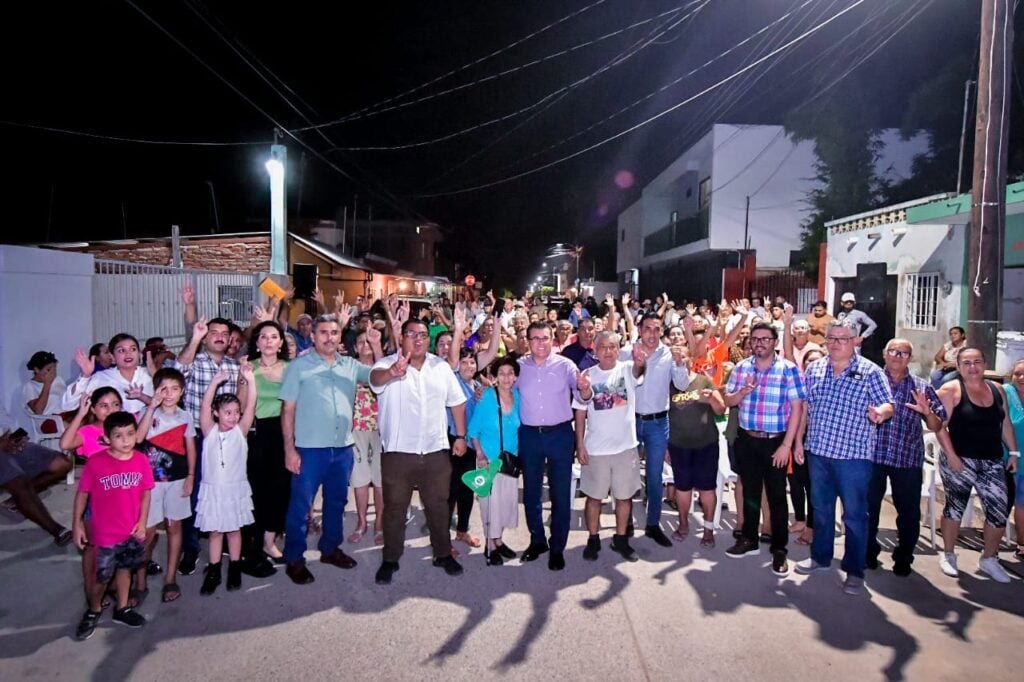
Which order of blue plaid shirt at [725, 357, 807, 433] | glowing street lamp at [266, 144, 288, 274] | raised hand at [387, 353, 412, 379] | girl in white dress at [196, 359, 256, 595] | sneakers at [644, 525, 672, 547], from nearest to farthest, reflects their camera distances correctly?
girl in white dress at [196, 359, 256, 595]
raised hand at [387, 353, 412, 379]
blue plaid shirt at [725, 357, 807, 433]
sneakers at [644, 525, 672, 547]
glowing street lamp at [266, 144, 288, 274]

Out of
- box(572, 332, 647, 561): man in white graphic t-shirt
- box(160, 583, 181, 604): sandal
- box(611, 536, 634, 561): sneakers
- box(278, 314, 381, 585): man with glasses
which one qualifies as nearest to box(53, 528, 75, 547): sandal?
box(160, 583, 181, 604): sandal

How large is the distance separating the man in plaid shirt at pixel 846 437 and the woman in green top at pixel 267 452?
412 cm

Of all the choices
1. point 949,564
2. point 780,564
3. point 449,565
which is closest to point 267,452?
point 449,565

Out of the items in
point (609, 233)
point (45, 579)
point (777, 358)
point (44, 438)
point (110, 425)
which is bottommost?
point (45, 579)

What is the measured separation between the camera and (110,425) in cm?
400

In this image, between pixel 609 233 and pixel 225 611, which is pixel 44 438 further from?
pixel 609 233

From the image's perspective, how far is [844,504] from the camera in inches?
192

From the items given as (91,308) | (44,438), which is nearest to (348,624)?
(44,438)

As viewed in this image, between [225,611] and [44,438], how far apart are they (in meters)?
4.39

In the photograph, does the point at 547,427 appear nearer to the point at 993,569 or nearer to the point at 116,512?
the point at 116,512

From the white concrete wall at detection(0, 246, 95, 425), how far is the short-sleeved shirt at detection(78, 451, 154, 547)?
12.7ft

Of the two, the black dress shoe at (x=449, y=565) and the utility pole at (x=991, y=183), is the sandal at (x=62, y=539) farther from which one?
the utility pole at (x=991, y=183)

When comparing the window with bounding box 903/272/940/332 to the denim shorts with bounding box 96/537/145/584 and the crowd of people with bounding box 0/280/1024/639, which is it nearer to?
the crowd of people with bounding box 0/280/1024/639

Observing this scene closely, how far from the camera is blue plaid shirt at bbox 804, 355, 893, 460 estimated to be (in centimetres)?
477
